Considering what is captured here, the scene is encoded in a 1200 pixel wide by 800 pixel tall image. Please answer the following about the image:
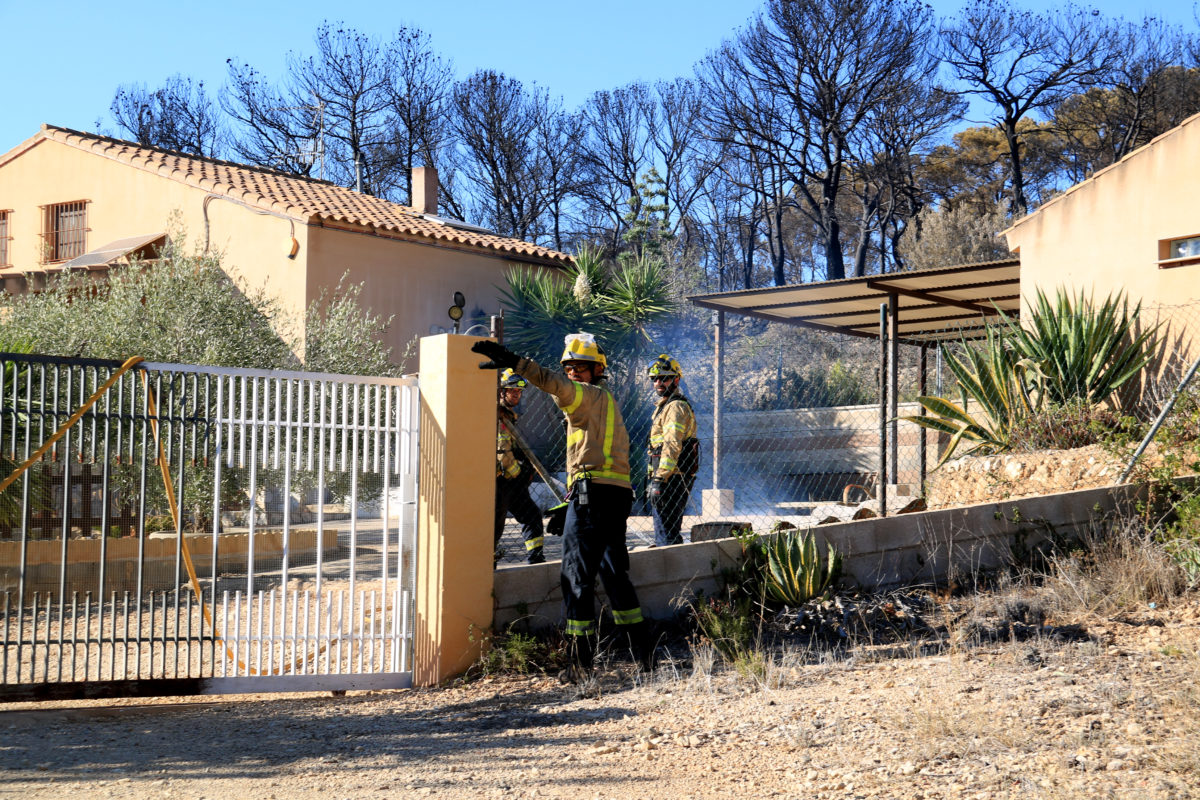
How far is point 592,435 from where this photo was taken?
5938 millimetres

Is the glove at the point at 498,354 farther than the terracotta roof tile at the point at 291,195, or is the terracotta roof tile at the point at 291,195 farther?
the terracotta roof tile at the point at 291,195

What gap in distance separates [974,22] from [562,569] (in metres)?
29.8

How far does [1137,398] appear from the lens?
968 cm

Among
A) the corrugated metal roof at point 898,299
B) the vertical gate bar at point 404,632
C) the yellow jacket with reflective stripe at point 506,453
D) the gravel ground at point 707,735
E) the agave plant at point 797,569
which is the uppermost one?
the corrugated metal roof at point 898,299

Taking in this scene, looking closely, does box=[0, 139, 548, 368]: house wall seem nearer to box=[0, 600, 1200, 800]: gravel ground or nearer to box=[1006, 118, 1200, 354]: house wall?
box=[1006, 118, 1200, 354]: house wall

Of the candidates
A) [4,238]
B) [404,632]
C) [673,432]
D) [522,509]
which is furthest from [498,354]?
[4,238]

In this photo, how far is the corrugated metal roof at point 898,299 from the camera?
35.6 ft

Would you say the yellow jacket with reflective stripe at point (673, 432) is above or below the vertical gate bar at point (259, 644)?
above

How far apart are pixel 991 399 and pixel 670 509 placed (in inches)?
139

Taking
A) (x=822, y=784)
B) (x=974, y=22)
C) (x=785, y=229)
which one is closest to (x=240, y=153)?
(x=785, y=229)

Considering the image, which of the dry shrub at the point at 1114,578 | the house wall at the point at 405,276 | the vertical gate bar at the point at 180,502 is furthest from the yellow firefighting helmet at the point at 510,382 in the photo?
the house wall at the point at 405,276

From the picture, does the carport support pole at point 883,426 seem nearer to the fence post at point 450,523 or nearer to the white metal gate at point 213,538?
the fence post at point 450,523

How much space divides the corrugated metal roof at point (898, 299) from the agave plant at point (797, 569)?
12.6 feet

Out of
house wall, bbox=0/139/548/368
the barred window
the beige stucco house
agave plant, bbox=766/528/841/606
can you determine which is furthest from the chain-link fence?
the barred window
